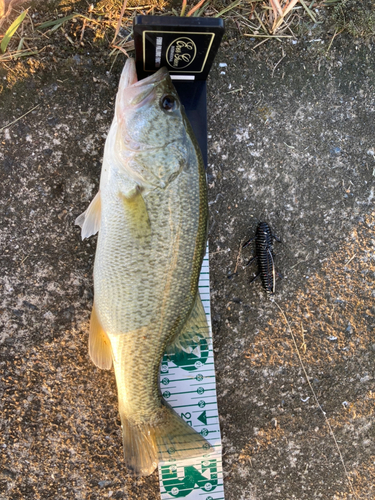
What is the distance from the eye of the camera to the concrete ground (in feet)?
7.45

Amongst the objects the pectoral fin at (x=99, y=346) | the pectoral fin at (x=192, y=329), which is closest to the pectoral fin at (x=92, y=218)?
the pectoral fin at (x=99, y=346)

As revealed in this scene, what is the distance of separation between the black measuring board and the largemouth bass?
179mm

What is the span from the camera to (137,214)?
179 centimetres

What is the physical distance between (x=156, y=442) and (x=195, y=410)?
0.42m

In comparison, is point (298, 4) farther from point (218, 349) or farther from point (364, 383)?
point (364, 383)

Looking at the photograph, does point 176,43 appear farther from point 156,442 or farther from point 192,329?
point 156,442

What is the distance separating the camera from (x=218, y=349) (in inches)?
96.2

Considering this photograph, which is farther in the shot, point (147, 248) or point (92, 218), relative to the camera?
point (92, 218)

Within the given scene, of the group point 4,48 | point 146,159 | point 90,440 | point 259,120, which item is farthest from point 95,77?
point 90,440

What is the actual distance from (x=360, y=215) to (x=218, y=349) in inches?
59.7

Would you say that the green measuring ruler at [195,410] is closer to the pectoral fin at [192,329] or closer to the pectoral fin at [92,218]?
the pectoral fin at [192,329]

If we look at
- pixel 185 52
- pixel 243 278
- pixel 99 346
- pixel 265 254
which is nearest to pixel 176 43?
pixel 185 52

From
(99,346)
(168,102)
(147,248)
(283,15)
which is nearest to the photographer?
(147,248)

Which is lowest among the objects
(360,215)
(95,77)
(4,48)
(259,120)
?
(360,215)
